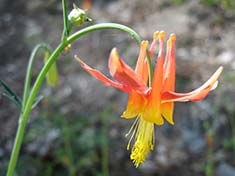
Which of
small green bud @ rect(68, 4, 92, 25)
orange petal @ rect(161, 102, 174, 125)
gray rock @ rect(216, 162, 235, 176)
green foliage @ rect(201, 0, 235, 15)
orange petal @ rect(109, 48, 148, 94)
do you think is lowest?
gray rock @ rect(216, 162, 235, 176)

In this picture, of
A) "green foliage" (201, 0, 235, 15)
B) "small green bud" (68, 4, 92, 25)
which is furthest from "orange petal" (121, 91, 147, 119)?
"green foliage" (201, 0, 235, 15)

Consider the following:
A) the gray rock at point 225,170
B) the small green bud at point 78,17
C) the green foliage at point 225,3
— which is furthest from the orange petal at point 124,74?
the green foliage at point 225,3

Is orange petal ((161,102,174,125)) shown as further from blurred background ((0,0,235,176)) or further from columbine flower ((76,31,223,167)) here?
blurred background ((0,0,235,176))

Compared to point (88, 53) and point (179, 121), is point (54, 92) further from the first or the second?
point (179, 121)

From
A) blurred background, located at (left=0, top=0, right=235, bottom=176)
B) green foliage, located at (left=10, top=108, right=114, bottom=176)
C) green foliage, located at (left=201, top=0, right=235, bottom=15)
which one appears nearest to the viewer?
green foliage, located at (left=10, top=108, right=114, bottom=176)

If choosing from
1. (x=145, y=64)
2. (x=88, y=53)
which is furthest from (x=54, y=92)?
(x=145, y=64)

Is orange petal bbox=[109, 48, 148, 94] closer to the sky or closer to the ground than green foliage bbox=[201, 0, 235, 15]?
closer to the ground

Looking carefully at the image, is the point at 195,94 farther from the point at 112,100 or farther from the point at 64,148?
the point at 112,100
